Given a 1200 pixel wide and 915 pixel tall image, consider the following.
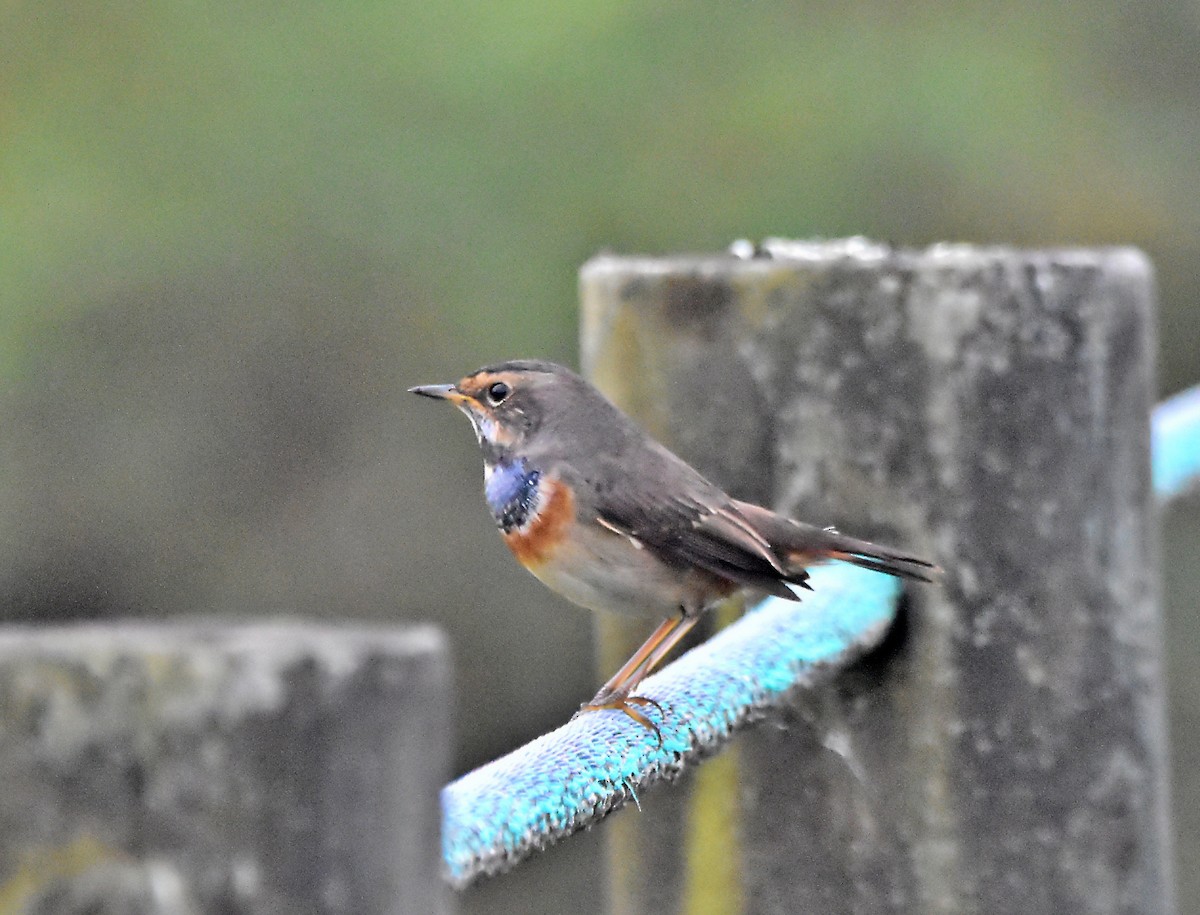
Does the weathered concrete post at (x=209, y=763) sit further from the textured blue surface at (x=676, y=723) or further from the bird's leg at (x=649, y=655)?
the bird's leg at (x=649, y=655)

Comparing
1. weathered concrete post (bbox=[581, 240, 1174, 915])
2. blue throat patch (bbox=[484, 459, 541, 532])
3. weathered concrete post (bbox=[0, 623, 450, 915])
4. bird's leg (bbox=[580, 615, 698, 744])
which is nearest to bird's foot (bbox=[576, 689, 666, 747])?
bird's leg (bbox=[580, 615, 698, 744])

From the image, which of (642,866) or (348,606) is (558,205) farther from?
(642,866)

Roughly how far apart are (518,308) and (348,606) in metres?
1.38

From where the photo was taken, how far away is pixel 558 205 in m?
6.95

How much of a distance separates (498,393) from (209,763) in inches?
81.3

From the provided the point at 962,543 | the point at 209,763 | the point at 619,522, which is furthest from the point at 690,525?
the point at 209,763

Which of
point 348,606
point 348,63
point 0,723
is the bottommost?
point 348,606

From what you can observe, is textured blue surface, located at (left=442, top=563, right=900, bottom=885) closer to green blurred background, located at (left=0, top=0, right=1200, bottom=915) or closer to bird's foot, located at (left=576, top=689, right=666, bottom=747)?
bird's foot, located at (left=576, top=689, right=666, bottom=747)

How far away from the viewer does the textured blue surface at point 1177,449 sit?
283 cm

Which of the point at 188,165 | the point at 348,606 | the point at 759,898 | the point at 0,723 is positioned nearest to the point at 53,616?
the point at 348,606

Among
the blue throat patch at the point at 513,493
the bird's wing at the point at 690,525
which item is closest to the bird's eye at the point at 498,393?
the blue throat patch at the point at 513,493

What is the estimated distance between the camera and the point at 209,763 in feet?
2.92

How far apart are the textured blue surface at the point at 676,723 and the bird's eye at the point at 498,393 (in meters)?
0.59

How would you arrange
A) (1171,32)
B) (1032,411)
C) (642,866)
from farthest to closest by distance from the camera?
1. (1171,32)
2. (642,866)
3. (1032,411)
